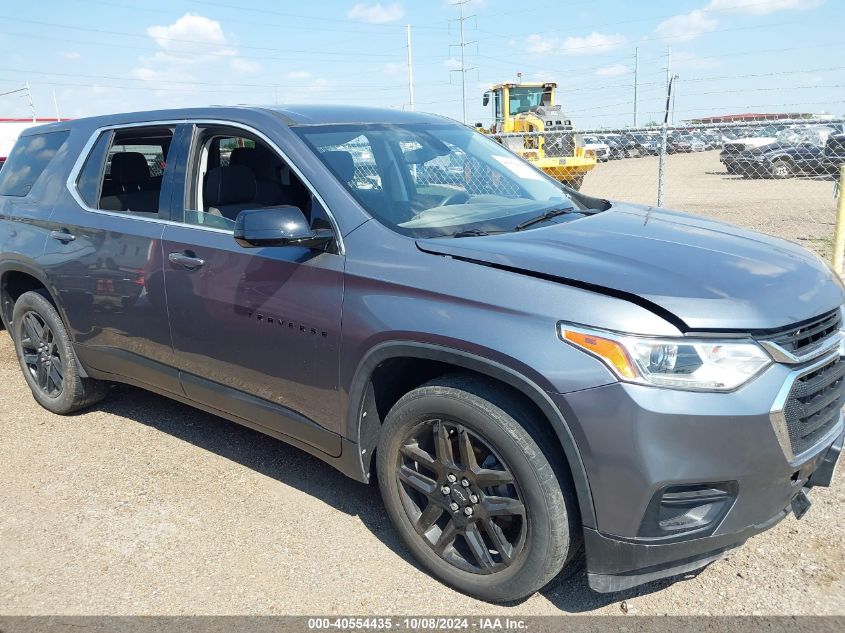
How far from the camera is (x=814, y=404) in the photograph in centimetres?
235

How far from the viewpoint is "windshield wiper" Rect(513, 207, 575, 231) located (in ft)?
9.80

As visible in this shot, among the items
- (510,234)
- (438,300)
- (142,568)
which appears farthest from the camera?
(142,568)

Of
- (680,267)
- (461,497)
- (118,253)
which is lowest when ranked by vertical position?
(461,497)

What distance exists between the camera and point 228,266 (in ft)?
10.5

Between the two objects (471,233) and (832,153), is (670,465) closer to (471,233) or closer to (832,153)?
(471,233)

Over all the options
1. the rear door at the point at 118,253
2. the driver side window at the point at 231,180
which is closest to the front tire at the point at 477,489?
the driver side window at the point at 231,180

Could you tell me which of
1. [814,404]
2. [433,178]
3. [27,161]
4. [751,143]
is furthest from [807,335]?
[751,143]

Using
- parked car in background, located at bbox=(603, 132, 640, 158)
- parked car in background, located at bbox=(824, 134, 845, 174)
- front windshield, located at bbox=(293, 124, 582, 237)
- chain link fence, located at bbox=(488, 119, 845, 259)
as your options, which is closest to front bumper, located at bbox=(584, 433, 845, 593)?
front windshield, located at bbox=(293, 124, 582, 237)

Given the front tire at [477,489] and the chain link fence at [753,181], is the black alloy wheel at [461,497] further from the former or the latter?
the chain link fence at [753,181]

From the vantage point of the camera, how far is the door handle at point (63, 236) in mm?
4023

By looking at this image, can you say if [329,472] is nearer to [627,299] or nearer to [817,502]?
[627,299]

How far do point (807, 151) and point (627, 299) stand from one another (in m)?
20.6

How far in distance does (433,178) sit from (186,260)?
129 centimetres

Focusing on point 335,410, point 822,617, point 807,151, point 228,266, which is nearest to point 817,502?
point 822,617
